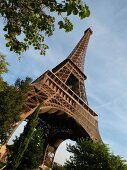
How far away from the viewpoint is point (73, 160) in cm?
3394

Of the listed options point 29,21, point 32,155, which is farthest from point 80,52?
point 29,21

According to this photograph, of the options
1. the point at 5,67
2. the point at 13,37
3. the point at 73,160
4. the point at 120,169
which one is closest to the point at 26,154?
the point at 73,160

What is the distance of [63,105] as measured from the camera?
4259 centimetres

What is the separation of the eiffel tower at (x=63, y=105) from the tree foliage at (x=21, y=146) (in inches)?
57.3

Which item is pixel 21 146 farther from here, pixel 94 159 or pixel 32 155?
pixel 94 159

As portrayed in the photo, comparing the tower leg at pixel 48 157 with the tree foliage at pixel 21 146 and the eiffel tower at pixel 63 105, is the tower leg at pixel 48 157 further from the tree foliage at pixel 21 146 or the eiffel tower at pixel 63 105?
the tree foliage at pixel 21 146

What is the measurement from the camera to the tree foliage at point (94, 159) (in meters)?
32.0

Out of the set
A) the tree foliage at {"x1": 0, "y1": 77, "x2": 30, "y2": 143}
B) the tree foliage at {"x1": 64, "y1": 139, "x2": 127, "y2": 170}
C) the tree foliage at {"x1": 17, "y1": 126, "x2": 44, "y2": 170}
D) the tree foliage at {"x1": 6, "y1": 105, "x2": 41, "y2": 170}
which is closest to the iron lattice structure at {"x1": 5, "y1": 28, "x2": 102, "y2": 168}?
the tree foliage at {"x1": 6, "y1": 105, "x2": 41, "y2": 170}

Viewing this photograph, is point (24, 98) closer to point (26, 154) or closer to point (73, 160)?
point (26, 154)

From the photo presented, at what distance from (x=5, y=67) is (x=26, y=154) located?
13970 mm

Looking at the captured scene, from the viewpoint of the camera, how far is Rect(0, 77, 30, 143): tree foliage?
29.8 m

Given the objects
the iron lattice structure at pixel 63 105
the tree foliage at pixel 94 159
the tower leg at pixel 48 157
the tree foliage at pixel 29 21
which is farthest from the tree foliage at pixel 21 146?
Answer: the tree foliage at pixel 29 21

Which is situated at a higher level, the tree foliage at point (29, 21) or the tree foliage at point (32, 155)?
the tree foliage at point (32, 155)

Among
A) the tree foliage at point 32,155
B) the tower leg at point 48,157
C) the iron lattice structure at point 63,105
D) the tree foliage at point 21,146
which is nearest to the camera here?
the tree foliage at point 21,146
